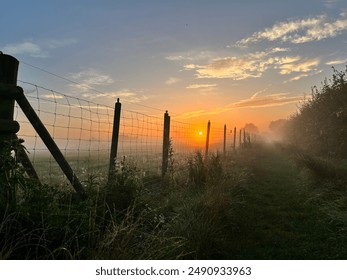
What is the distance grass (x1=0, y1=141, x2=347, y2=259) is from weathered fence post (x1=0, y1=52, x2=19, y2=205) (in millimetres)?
698

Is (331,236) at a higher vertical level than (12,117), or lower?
lower

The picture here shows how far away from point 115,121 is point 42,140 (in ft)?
6.93

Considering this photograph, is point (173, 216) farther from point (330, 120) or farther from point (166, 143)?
point (330, 120)

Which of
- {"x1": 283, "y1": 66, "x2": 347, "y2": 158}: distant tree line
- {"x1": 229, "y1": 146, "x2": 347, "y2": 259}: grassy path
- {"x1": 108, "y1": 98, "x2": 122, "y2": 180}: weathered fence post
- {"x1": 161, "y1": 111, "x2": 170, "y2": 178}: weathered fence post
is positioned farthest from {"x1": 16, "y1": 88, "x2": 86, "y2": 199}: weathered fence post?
{"x1": 283, "y1": 66, "x2": 347, "y2": 158}: distant tree line

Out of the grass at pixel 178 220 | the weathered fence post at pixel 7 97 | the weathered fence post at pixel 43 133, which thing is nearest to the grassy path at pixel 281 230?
the grass at pixel 178 220

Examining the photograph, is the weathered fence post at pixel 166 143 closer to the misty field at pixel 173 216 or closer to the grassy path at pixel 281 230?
the misty field at pixel 173 216

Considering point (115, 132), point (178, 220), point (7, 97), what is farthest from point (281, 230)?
point (7, 97)

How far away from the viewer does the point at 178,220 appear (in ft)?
15.9

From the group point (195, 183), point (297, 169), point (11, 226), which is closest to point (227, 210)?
point (195, 183)

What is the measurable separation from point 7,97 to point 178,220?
277 cm

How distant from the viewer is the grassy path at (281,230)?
4680 mm

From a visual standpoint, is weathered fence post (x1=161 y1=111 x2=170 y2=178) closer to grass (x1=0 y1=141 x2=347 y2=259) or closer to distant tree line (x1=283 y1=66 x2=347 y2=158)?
grass (x1=0 y1=141 x2=347 y2=259)

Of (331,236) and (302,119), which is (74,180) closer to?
(331,236)
